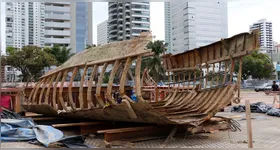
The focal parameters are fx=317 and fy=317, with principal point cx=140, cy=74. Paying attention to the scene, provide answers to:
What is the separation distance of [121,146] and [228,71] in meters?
3.74

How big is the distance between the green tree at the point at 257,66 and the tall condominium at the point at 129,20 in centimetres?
4091

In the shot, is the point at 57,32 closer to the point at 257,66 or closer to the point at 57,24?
the point at 57,24

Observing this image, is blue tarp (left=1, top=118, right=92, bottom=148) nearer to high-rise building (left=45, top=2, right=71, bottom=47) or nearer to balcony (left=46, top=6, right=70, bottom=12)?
high-rise building (left=45, top=2, right=71, bottom=47)

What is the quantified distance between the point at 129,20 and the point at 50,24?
26.9 meters

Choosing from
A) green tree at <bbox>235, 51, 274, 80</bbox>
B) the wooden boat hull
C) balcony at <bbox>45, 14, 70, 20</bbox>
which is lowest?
the wooden boat hull

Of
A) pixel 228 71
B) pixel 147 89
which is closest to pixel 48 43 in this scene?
pixel 147 89

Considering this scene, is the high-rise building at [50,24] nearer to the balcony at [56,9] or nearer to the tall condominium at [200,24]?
the balcony at [56,9]

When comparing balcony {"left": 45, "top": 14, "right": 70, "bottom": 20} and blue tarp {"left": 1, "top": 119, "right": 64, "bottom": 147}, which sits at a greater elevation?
balcony {"left": 45, "top": 14, "right": 70, "bottom": 20}

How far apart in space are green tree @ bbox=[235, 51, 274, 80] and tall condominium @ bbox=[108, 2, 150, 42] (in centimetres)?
4091

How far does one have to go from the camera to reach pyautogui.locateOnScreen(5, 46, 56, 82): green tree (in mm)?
37219

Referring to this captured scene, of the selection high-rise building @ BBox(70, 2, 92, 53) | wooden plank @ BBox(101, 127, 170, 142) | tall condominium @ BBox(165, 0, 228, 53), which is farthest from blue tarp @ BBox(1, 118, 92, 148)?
tall condominium @ BBox(165, 0, 228, 53)

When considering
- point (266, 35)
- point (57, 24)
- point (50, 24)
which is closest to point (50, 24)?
point (50, 24)

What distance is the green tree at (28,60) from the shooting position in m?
37.2

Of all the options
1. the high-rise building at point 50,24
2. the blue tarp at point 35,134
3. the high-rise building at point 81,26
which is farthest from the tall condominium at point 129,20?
the blue tarp at point 35,134
